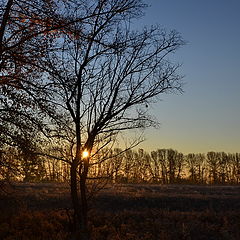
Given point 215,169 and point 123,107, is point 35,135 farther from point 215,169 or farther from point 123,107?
point 215,169

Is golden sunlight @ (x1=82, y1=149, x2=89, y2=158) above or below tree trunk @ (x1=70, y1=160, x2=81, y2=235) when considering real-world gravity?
above

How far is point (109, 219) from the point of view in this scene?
1446cm

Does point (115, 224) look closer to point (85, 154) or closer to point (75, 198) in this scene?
point (75, 198)

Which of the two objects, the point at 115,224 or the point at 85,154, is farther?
the point at 115,224

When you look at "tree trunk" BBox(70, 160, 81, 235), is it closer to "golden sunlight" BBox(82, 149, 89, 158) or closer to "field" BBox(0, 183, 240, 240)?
"field" BBox(0, 183, 240, 240)

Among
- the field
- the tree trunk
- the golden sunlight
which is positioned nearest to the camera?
the tree trunk

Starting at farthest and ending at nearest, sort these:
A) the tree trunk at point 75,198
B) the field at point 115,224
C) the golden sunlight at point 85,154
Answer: the field at point 115,224 → the golden sunlight at point 85,154 → the tree trunk at point 75,198

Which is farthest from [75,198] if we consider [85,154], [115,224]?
[115,224]

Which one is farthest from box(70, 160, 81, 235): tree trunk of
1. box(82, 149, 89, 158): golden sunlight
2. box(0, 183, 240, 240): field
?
box(82, 149, 89, 158): golden sunlight

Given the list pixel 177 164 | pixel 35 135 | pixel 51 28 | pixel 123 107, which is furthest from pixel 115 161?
pixel 177 164

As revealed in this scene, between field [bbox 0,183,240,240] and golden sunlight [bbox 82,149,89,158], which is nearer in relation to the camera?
golden sunlight [bbox 82,149,89,158]

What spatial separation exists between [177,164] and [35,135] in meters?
79.3

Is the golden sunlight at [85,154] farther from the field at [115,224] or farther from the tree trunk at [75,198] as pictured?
the field at [115,224]

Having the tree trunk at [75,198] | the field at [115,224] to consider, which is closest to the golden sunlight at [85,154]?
the tree trunk at [75,198]
